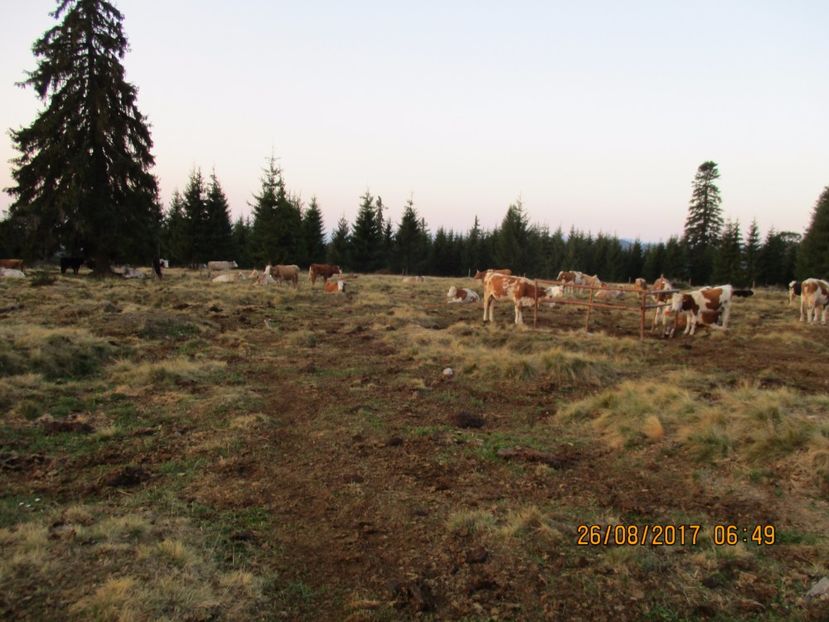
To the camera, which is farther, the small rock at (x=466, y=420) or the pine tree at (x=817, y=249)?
the pine tree at (x=817, y=249)

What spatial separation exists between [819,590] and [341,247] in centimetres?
5698

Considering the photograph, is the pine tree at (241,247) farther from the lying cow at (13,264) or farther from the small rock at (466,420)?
the small rock at (466,420)

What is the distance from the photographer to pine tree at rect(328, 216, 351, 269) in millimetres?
57000

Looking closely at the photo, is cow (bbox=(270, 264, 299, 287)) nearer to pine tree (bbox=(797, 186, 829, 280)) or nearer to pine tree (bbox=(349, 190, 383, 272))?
pine tree (bbox=(349, 190, 383, 272))

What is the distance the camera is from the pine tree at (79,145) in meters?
23.5

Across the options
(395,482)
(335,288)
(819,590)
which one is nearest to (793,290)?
(335,288)

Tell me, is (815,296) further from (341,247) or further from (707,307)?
(341,247)

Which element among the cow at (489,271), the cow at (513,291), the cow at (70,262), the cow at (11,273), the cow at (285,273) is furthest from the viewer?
the cow at (285,273)

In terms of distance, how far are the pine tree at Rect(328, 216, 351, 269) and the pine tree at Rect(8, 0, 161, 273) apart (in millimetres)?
31944

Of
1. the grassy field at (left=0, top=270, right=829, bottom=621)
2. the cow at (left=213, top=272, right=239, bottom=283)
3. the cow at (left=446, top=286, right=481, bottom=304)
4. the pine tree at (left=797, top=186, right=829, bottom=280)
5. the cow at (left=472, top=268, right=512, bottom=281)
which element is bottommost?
the grassy field at (left=0, top=270, right=829, bottom=621)

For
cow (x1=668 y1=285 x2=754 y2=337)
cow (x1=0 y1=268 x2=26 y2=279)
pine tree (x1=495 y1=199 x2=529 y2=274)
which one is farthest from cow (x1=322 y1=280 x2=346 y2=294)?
pine tree (x1=495 y1=199 x2=529 y2=274)

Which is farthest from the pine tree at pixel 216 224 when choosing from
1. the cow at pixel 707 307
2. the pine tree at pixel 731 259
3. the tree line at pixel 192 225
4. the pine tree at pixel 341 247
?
the pine tree at pixel 731 259

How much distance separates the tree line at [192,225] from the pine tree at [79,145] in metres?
0.05

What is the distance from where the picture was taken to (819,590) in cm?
363
